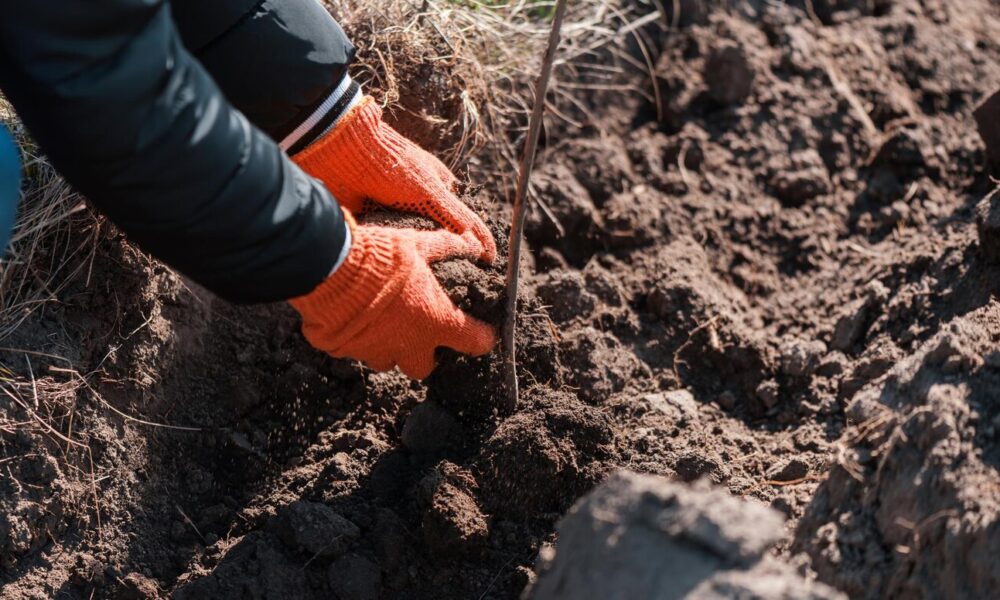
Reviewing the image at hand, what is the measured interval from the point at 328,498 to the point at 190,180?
86 cm

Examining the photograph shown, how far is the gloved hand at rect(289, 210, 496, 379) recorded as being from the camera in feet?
6.77

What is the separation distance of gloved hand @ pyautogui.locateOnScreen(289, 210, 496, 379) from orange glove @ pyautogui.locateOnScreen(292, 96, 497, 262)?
0.63 ft

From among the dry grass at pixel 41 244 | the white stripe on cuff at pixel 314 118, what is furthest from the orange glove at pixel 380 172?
the dry grass at pixel 41 244

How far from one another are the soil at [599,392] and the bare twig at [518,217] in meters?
0.06

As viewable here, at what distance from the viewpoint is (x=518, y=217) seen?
86.7 inches

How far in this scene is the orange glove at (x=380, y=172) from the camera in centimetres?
242

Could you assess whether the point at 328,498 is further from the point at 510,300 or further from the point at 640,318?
the point at 640,318

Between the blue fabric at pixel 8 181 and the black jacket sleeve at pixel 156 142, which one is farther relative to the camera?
the blue fabric at pixel 8 181

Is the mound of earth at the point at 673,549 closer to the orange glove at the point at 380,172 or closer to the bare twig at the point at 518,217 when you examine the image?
the bare twig at the point at 518,217

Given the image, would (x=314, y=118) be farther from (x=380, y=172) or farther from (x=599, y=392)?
(x=599, y=392)

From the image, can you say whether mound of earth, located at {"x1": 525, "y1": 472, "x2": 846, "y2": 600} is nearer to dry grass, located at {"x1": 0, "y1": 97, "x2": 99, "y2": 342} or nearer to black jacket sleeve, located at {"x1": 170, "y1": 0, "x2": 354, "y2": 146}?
black jacket sleeve, located at {"x1": 170, "y1": 0, "x2": 354, "y2": 146}

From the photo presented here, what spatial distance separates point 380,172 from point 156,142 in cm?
83

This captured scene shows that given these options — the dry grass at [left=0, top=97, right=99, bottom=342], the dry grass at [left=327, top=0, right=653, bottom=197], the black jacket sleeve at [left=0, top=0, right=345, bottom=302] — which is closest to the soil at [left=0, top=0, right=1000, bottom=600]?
the dry grass at [left=0, top=97, right=99, bottom=342]

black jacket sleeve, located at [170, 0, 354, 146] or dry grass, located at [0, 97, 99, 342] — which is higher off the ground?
black jacket sleeve, located at [170, 0, 354, 146]
